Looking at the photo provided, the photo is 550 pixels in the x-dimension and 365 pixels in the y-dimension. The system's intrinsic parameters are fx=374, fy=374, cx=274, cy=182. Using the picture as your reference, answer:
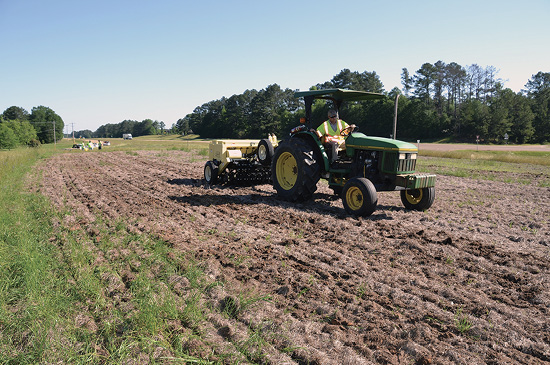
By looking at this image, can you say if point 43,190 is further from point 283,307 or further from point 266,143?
point 283,307

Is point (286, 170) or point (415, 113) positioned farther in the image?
point (415, 113)

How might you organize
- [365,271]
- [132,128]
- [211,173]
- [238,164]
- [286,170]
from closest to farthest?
[365,271] < [286,170] < [238,164] < [211,173] < [132,128]

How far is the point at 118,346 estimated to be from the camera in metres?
3.01

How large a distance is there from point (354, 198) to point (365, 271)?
2865 millimetres

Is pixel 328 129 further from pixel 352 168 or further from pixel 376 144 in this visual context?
pixel 376 144

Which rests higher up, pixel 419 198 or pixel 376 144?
pixel 376 144

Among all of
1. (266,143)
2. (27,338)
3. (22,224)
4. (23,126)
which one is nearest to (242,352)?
(27,338)

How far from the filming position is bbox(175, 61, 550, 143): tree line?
51219 mm

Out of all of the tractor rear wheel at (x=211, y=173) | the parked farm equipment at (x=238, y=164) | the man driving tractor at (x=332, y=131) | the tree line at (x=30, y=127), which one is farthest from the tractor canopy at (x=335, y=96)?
the tree line at (x=30, y=127)

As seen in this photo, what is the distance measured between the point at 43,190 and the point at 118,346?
30.5 ft

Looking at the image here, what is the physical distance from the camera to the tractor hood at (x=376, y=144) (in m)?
7.10

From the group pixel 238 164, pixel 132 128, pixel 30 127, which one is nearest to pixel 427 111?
pixel 238 164

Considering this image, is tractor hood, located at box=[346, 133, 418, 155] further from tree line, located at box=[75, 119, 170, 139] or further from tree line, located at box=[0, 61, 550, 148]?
tree line, located at box=[75, 119, 170, 139]

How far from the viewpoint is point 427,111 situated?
56.8 m
